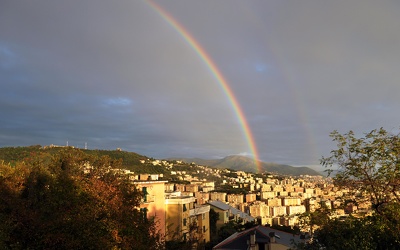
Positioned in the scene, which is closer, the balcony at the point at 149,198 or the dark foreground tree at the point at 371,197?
the dark foreground tree at the point at 371,197

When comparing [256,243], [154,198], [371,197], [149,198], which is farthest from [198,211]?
[371,197]

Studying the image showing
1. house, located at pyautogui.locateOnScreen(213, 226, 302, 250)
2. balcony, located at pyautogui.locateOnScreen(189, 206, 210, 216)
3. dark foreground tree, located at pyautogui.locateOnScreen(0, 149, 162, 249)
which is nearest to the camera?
dark foreground tree, located at pyautogui.locateOnScreen(0, 149, 162, 249)

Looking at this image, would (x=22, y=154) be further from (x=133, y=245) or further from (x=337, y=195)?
(x=337, y=195)

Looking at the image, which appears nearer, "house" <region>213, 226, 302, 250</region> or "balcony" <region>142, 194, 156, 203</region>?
"house" <region>213, 226, 302, 250</region>

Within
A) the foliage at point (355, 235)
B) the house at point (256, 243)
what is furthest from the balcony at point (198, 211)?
the foliage at point (355, 235)

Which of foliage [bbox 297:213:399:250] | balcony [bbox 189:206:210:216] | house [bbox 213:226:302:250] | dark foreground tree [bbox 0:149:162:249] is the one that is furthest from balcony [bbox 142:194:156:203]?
foliage [bbox 297:213:399:250]

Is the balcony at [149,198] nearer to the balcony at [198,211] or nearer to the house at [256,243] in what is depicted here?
the balcony at [198,211]

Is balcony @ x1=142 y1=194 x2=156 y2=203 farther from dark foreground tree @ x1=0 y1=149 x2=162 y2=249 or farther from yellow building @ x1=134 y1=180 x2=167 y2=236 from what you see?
dark foreground tree @ x1=0 y1=149 x2=162 y2=249

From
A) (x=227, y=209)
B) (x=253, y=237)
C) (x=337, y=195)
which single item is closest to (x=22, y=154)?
(x=227, y=209)
